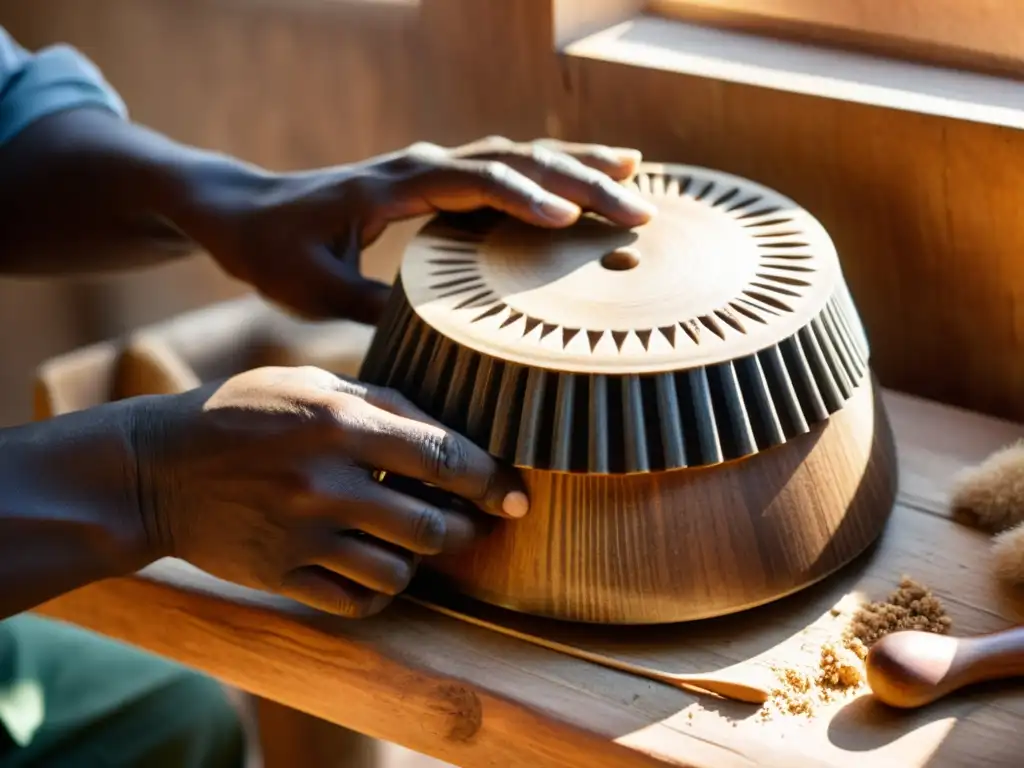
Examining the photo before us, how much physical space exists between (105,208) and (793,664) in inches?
23.3

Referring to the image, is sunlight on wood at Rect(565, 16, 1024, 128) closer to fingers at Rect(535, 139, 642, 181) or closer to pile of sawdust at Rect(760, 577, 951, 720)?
fingers at Rect(535, 139, 642, 181)

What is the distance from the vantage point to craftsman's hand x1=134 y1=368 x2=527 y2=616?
0.58 m

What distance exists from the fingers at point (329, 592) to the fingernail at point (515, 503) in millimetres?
84

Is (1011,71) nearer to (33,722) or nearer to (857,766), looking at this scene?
(857,766)

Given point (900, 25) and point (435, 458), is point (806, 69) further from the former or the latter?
point (435, 458)

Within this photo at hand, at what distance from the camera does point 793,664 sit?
0.59 meters

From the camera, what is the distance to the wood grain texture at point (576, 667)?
551mm

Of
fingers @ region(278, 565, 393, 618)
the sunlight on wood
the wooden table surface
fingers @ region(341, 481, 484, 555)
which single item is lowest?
the wooden table surface

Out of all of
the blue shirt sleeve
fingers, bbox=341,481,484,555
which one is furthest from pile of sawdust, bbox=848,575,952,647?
the blue shirt sleeve

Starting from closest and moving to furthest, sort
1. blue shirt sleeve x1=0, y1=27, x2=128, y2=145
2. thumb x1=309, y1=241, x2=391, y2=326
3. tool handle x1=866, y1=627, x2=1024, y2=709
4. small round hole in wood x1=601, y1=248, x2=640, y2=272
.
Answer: tool handle x1=866, y1=627, x2=1024, y2=709 < small round hole in wood x1=601, y1=248, x2=640, y2=272 < thumb x1=309, y1=241, x2=391, y2=326 < blue shirt sleeve x1=0, y1=27, x2=128, y2=145

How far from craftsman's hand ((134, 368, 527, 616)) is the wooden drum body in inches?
1.1

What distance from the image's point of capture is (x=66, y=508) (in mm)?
591

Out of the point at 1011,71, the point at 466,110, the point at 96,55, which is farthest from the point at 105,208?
the point at 1011,71

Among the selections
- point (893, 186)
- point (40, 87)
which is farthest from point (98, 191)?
point (893, 186)
